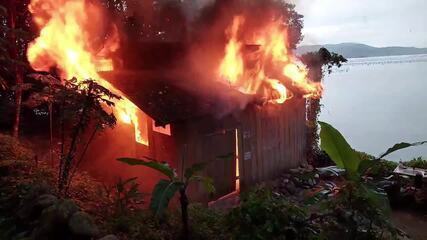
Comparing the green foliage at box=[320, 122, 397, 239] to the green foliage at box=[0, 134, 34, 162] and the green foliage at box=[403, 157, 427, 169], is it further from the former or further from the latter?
the green foliage at box=[403, 157, 427, 169]

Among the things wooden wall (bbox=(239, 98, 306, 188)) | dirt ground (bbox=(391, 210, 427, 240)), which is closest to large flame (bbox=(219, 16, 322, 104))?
wooden wall (bbox=(239, 98, 306, 188))

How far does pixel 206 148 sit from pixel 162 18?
10.0 m

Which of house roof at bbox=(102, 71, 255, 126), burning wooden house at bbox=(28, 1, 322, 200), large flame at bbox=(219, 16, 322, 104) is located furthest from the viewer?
large flame at bbox=(219, 16, 322, 104)

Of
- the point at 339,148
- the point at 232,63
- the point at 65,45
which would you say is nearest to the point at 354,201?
the point at 339,148

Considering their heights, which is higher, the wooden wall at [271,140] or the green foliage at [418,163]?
the wooden wall at [271,140]

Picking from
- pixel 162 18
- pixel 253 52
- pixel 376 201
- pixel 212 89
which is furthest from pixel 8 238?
pixel 162 18

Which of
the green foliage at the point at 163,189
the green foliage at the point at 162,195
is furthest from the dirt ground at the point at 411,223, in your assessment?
the green foliage at the point at 162,195

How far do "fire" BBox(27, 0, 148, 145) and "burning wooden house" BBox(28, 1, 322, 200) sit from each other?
1.5 inches

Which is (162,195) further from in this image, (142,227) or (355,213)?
(355,213)

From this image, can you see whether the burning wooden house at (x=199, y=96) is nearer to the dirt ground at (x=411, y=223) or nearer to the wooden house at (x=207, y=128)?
the wooden house at (x=207, y=128)

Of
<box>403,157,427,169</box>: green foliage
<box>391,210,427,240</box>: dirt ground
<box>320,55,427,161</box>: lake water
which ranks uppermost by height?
<box>320,55,427,161</box>: lake water

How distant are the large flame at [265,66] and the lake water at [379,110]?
137 inches

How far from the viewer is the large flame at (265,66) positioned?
14.2 meters

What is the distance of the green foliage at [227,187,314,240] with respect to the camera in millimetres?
4848
